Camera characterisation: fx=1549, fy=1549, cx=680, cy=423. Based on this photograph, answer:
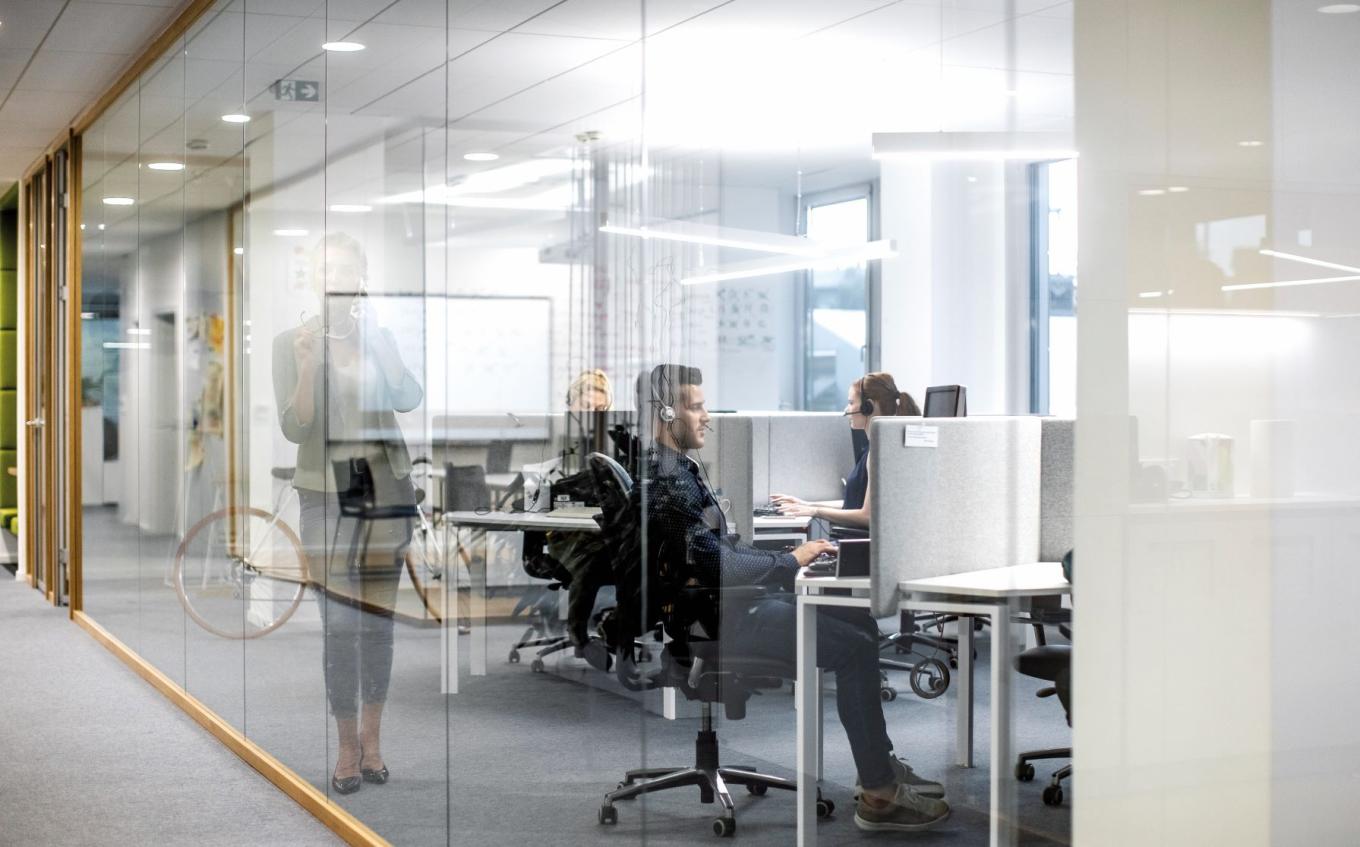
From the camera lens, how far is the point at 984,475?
6.00 ft

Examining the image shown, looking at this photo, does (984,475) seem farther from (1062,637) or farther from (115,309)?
(115,309)

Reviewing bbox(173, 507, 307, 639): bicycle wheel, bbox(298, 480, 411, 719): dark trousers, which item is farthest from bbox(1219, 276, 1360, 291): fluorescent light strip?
bbox(173, 507, 307, 639): bicycle wheel

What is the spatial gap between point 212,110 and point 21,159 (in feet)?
15.3

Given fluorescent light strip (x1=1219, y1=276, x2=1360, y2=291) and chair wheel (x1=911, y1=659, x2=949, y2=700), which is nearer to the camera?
fluorescent light strip (x1=1219, y1=276, x2=1360, y2=291)

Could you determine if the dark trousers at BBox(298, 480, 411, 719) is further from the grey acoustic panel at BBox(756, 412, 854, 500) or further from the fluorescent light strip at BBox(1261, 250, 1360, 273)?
the fluorescent light strip at BBox(1261, 250, 1360, 273)

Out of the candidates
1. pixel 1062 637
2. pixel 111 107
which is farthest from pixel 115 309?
pixel 1062 637

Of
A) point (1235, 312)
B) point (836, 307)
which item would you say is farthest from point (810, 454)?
point (1235, 312)

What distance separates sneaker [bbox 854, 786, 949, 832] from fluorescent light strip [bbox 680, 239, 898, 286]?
0.69 m

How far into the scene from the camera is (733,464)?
2291mm

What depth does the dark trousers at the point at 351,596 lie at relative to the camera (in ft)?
12.0

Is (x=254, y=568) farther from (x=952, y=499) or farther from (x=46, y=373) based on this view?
(x=46, y=373)

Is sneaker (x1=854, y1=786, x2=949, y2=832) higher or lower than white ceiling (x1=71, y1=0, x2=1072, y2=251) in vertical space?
lower

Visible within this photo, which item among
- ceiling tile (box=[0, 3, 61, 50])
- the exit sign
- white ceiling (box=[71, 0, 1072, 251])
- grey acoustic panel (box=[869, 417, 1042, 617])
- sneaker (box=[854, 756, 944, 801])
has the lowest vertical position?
sneaker (box=[854, 756, 944, 801])

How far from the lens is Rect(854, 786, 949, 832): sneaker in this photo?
6.38ft
